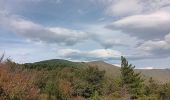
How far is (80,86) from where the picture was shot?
130625mm

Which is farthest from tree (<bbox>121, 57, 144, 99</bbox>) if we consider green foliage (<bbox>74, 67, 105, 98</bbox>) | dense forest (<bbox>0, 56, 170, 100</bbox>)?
green foliage (<bbox>74, 67, 105, 98</bbox>)

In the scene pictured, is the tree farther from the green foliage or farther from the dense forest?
the green foliage

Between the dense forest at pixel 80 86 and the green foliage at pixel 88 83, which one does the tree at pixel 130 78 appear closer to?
the dense forest at pixel 80 86

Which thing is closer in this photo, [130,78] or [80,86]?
[130,78]

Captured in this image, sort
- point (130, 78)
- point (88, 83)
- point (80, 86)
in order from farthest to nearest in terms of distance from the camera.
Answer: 1. point (88, 83)
2. point (80, 86)
3. point (130, 78)

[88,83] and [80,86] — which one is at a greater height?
[88,83]

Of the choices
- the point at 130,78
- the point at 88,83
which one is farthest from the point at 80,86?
the point at 130,78

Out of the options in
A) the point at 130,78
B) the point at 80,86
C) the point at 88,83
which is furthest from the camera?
the point at 88,83

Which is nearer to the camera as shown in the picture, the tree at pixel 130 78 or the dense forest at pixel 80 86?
the dense forest at pixel 80 86

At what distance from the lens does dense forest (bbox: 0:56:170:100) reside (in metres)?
22.0

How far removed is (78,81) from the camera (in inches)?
5315

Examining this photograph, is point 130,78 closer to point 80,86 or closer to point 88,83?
point 80,86

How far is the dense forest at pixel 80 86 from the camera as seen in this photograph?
22016 mm

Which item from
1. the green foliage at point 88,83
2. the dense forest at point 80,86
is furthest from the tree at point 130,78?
the green foliage at point 88,83
